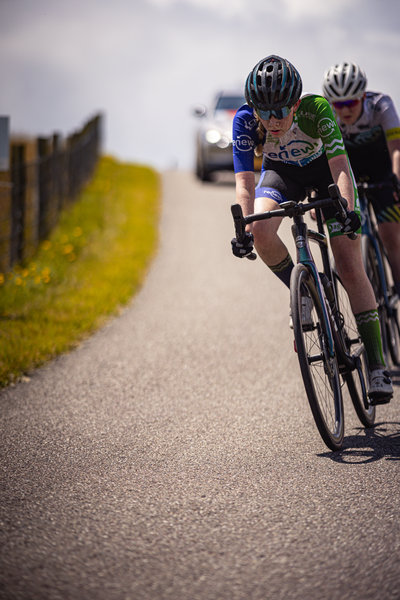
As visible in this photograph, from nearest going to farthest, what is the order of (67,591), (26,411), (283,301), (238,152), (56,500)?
(67,591) < (56,500) < (238,152) < (26,411) < (283,301)

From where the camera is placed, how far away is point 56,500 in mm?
3000

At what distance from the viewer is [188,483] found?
Answer: 125 inches

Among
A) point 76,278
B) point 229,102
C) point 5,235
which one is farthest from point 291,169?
point 229,102

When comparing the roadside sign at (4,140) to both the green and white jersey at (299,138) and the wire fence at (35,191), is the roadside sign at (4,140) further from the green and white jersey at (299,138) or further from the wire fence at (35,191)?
the green and white jersey at (299,138)

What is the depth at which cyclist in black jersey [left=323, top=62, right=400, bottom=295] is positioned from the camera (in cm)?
468

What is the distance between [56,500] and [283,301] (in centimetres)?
539

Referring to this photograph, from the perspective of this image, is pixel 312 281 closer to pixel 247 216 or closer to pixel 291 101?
pixel 247 216

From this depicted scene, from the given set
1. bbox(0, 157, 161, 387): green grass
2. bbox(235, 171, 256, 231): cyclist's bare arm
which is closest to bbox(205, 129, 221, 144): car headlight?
bbox(0, 157, 161, 387): green grass

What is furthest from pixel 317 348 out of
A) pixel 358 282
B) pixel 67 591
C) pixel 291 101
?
pixel 67 591

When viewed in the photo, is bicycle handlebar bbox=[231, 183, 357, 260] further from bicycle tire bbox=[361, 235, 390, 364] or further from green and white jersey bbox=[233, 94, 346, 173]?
bicycle tire bbox=[361, 235, 390, 364]

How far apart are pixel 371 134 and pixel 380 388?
2.23m

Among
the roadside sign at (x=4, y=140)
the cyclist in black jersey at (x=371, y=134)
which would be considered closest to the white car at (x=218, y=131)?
the roadside sign at (x=4, y=140)

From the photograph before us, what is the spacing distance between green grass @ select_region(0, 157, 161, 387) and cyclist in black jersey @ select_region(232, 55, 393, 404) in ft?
8.57

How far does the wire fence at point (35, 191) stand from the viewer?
9391 mm
